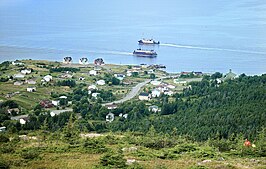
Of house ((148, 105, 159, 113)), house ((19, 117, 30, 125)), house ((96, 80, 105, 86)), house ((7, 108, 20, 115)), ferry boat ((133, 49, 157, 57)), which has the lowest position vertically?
house ((19, 117, 30, 125))

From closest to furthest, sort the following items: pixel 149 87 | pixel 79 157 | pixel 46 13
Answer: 1. pixel 79 157
2. pixel 149 87
3. pixel 46 13

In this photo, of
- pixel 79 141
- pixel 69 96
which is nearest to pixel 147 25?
pixel 69 96

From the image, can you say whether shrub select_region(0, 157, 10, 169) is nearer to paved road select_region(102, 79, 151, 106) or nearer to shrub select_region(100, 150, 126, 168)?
shrub select_region(100, 150, 126, 168)

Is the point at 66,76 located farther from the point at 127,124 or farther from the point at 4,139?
the point at 4,139

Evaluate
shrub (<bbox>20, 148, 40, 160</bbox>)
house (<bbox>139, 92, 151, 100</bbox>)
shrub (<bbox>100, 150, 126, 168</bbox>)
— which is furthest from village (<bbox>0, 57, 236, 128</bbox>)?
shrub (<bbox>100, 150, 126, 168</bbox>)

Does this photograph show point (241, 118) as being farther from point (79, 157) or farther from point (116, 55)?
point (116, 55)

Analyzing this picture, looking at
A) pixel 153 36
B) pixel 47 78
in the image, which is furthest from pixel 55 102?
pixel 153 36
